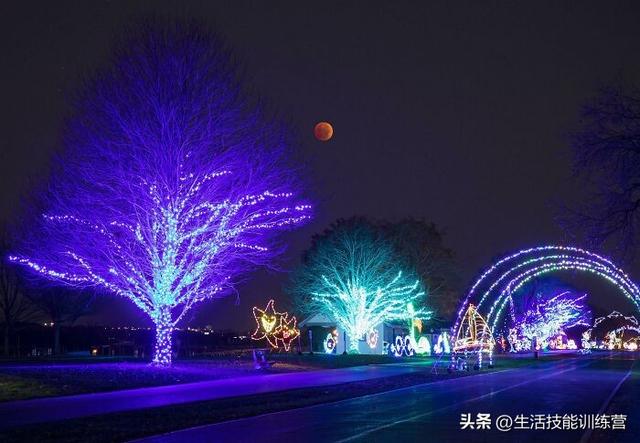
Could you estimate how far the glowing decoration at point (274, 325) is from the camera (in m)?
→ 55.9

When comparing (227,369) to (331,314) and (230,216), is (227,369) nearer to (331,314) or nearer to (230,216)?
(230,216)

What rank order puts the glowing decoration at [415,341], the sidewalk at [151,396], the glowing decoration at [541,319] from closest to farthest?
the sidewalk at [151,396] → the glowing decoration at [415,341] → the glowing decoration at [541,319]

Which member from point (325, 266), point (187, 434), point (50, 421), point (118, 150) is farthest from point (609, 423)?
point (325, 266)

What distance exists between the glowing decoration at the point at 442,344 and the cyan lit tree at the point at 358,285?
7.08 feet

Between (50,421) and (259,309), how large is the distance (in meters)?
41.1

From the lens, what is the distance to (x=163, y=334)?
29.1 m

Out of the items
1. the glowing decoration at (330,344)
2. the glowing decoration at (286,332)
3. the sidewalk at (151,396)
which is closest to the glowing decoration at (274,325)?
the glowing decoration at (286,332)

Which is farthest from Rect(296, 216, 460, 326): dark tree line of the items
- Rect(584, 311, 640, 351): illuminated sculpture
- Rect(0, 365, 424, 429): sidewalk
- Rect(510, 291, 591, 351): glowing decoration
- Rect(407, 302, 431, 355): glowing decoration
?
Rect(584, 311, 640, 351): illuminated sculpture

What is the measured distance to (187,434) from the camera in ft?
46.8

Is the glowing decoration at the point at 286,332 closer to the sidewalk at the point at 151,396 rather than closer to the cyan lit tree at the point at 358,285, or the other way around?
the cyan lit tree at the point at 358,285

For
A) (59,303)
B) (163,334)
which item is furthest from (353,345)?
(163,334)

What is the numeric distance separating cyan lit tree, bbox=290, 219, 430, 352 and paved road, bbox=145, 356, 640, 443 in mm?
25024

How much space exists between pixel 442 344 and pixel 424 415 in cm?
3988

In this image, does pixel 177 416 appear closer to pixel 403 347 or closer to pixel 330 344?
pixel 403 347
